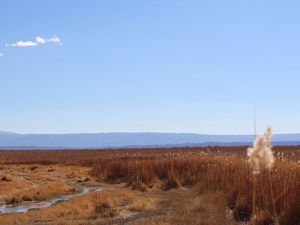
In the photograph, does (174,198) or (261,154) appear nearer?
(261,154)

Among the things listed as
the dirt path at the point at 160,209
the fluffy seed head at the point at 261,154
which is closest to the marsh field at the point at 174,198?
the dirt path at the point at 160,209

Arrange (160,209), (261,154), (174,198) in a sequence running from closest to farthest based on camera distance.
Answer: (261,154), (160,209), (174,198)

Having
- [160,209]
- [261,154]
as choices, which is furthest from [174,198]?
[261,154]

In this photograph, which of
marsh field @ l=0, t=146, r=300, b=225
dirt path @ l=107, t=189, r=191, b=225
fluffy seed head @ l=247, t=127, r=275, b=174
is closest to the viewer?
fluffy seed head @ l=247, t=127, r=275, b=174

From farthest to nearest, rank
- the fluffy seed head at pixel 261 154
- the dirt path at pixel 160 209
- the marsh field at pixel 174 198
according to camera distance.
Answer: the dirt path at pixel 160 209 < the marsh field at pixel 174 198 < the fluffy seed head at pixel 261 154

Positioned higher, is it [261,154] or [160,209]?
[261,154]

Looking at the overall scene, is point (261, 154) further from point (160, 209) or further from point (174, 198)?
point (174, 198)

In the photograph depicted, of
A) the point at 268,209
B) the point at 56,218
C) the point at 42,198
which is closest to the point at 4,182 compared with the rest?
the point at 42,198

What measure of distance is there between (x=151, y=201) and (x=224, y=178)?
3.08m

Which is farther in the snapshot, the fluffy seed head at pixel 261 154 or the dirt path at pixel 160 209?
the dirt path at pixel 160 209

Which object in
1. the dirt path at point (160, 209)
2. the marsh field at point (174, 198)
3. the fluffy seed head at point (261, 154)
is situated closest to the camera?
the fluffy seed head at point (261, 154)

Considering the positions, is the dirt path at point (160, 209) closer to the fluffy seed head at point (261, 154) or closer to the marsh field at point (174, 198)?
the marsh field at point (174, 198)

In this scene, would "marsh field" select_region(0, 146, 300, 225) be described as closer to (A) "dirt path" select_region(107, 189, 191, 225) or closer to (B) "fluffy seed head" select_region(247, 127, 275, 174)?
(A) "dirt path" select_region(107, 189, 191, 225)

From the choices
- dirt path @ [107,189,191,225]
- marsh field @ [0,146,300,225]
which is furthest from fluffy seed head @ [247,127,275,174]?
dirt path @ [107,189,191,225]
